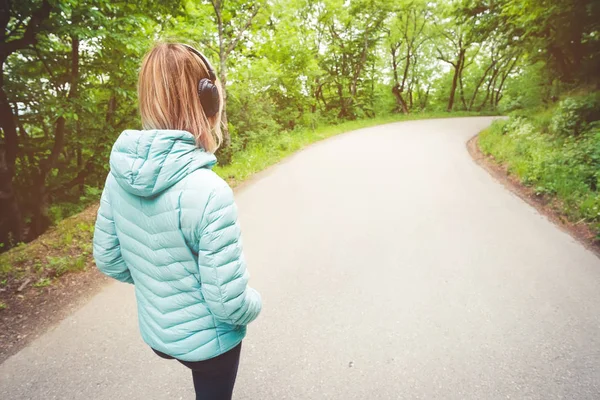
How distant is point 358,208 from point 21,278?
5.10 metres

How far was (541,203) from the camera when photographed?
19.5ft

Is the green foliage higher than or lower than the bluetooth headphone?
lower

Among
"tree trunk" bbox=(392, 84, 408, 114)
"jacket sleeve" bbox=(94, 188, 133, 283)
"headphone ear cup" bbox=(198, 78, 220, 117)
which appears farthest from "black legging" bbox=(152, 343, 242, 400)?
"tree trunk" bbox=(392, 84, 408, 114)

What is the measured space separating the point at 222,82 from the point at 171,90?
28.5 ft

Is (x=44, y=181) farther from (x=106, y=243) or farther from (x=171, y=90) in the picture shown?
(x=171, y=90)

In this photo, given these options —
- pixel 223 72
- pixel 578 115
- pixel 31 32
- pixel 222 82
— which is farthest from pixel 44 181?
pixel 578 115

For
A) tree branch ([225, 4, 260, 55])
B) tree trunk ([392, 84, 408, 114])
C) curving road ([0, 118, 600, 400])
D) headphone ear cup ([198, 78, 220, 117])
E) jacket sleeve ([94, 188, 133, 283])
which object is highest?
tree branch ([225, 4, 260, 55])

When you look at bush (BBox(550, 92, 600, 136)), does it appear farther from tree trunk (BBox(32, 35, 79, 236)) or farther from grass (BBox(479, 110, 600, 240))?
tree trunk (BBox(32, 35, 79, 236))

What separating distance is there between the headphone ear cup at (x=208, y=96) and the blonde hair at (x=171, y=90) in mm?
22

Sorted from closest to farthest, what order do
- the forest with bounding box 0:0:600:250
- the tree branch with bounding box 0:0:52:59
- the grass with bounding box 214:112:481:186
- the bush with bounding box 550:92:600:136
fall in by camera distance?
1. the tree branch with bounding box 0:0:52:59
2. the forest with bounding box 0:0:600:250
3. the bush with bounding box 550:92:600:136
4. the grass with bounding box 214:112:481:186

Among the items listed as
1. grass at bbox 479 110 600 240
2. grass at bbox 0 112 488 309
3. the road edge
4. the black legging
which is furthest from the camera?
grass at bbox 479 110 600 240

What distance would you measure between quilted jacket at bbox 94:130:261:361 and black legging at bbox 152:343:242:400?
0.07m

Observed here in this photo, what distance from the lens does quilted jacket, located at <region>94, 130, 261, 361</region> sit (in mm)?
1217

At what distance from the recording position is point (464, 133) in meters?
14.6
